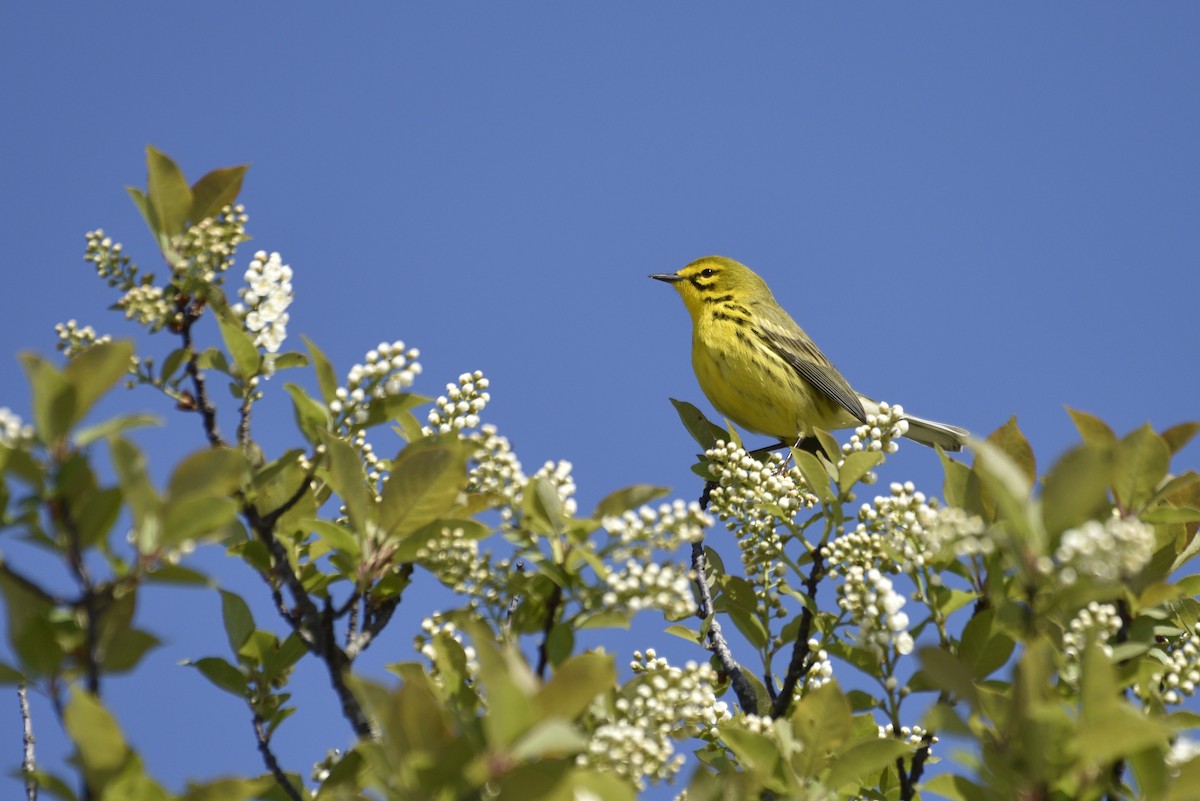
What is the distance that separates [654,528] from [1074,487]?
0.75m

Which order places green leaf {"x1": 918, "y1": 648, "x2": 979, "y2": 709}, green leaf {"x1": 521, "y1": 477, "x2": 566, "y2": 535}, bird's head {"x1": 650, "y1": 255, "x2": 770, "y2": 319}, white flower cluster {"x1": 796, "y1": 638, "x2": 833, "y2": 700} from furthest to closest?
bird's head {"x1": 650, "y1": 255, "x2": 770, "y2": 319}
white flower cluster {"x1": 796, "y1": 638, "x2": 833, "y2": 700}
green leaf {"x1": 521, "y1": 477, "x2": 566, "y2": 535}
green leaf {"x1": 918, "y1": 648, "x2": 979, "y2": 709}

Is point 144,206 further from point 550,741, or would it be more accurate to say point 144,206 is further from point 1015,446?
point 1015,446

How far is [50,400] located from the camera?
6.64 feet

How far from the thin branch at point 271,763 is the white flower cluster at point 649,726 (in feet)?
2.10

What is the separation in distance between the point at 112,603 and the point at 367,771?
2.00 ft

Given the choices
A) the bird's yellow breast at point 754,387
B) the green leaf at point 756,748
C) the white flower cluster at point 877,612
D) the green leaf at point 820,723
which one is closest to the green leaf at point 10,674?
the green leaf at point 756,748

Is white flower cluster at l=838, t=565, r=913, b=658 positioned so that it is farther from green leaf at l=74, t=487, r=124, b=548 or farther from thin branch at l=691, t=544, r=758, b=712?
green leaf at l=74, t=487, r=124, b=548

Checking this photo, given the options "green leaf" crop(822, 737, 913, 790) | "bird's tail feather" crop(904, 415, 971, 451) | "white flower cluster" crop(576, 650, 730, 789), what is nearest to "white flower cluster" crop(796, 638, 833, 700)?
"white flower cluster" crop(576, 650, 730, 789)

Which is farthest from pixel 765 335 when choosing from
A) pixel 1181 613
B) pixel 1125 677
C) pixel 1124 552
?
pixel 1124 552

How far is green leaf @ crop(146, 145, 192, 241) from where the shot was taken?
2582 millimetres

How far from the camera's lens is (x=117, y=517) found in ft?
6.72

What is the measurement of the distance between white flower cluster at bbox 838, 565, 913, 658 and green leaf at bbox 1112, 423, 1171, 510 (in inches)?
23.3

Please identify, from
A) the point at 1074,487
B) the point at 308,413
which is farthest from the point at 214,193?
the point at 1074,487

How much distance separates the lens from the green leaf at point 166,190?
2582mm
